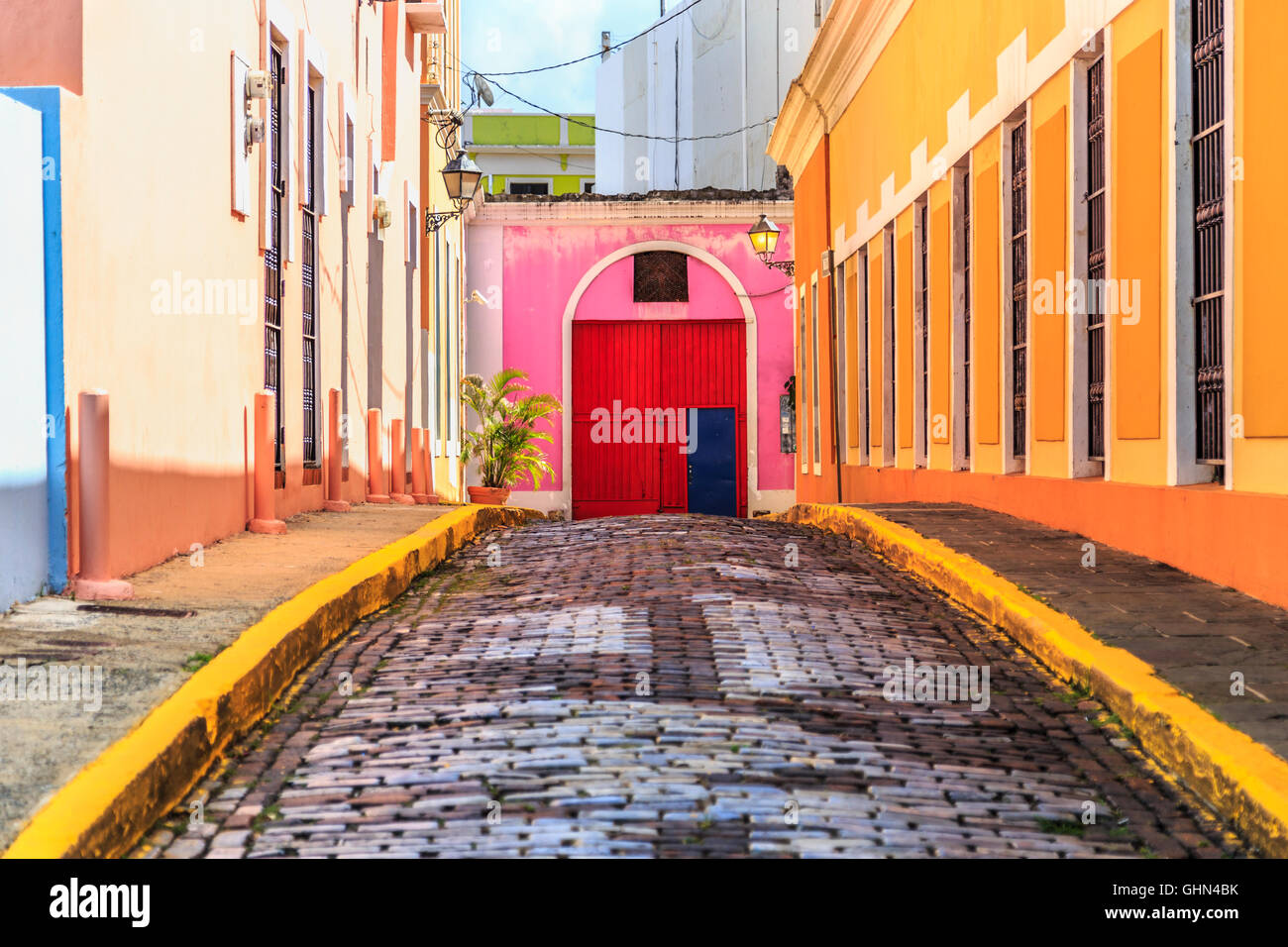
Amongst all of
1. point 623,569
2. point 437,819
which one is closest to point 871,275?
point 623,569

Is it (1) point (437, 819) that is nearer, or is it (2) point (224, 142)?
(1) point (437, 819)

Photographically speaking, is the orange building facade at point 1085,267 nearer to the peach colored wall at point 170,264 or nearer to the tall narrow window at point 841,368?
the tall narrow window at point 841,368

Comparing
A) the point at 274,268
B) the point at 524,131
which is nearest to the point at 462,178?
the point at 274,268

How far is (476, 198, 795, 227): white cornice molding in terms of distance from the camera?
24.8 m

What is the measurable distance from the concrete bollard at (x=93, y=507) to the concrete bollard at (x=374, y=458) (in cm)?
792

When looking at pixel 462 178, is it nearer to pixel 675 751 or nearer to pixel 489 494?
pixel 489 494

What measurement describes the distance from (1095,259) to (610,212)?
53.4 feet

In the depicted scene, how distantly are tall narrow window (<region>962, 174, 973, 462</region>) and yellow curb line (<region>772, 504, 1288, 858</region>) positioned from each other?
14.0ft

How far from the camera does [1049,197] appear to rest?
33.1ft

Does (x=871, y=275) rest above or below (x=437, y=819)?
above

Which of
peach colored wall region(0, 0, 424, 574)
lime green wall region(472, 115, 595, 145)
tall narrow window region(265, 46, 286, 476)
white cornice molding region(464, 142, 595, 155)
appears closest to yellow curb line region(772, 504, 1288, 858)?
peach colored wall region(0, 0, 424, 574)

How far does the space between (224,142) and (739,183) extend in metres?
21.1

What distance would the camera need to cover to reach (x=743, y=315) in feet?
81.9
